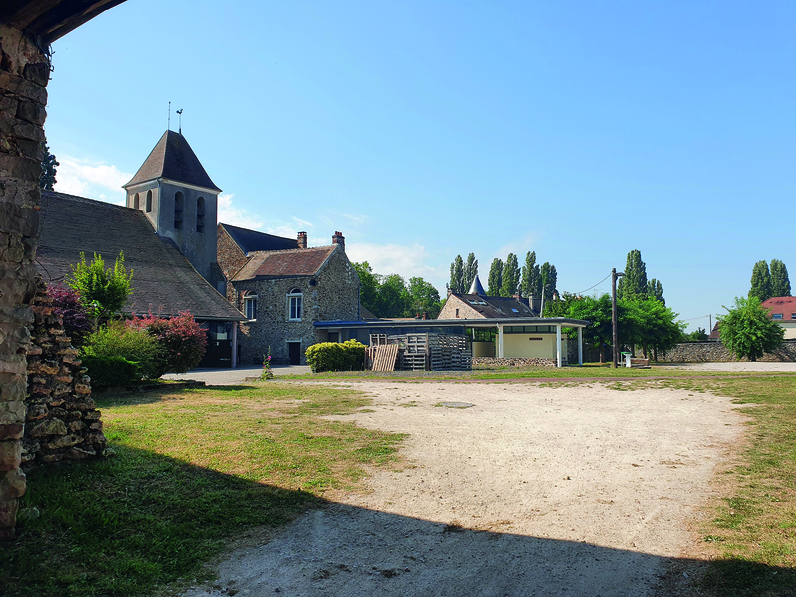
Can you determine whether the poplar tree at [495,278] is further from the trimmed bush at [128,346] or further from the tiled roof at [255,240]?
the trimmed bush at [128,346]

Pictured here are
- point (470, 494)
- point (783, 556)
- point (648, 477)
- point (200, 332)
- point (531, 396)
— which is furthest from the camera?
point (200, 332)

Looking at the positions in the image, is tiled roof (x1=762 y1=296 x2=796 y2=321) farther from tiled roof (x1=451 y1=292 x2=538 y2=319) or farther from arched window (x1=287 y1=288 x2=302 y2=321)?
arched window (x1=287 y1=288 x2=302 y2=321)

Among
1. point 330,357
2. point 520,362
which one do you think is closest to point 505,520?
point 330,357

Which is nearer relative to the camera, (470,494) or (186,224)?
(470,494)

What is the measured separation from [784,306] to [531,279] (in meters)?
30.7

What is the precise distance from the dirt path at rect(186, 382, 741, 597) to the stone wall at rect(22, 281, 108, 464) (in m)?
2.83

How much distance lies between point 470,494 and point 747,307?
45670mm

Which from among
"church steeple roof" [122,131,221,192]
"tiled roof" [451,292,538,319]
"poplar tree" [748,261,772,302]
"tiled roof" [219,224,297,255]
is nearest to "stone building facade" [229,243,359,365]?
"tiled roof" [219,224,297,255]

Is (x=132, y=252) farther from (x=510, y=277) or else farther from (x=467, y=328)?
(x=510, y=277)

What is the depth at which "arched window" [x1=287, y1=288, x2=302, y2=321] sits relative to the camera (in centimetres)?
3619

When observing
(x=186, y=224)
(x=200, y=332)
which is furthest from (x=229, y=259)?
(x=200, y=332)

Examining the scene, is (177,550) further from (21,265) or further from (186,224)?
(186,224)

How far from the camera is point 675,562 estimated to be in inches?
154

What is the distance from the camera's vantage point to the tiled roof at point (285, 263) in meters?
36.8
